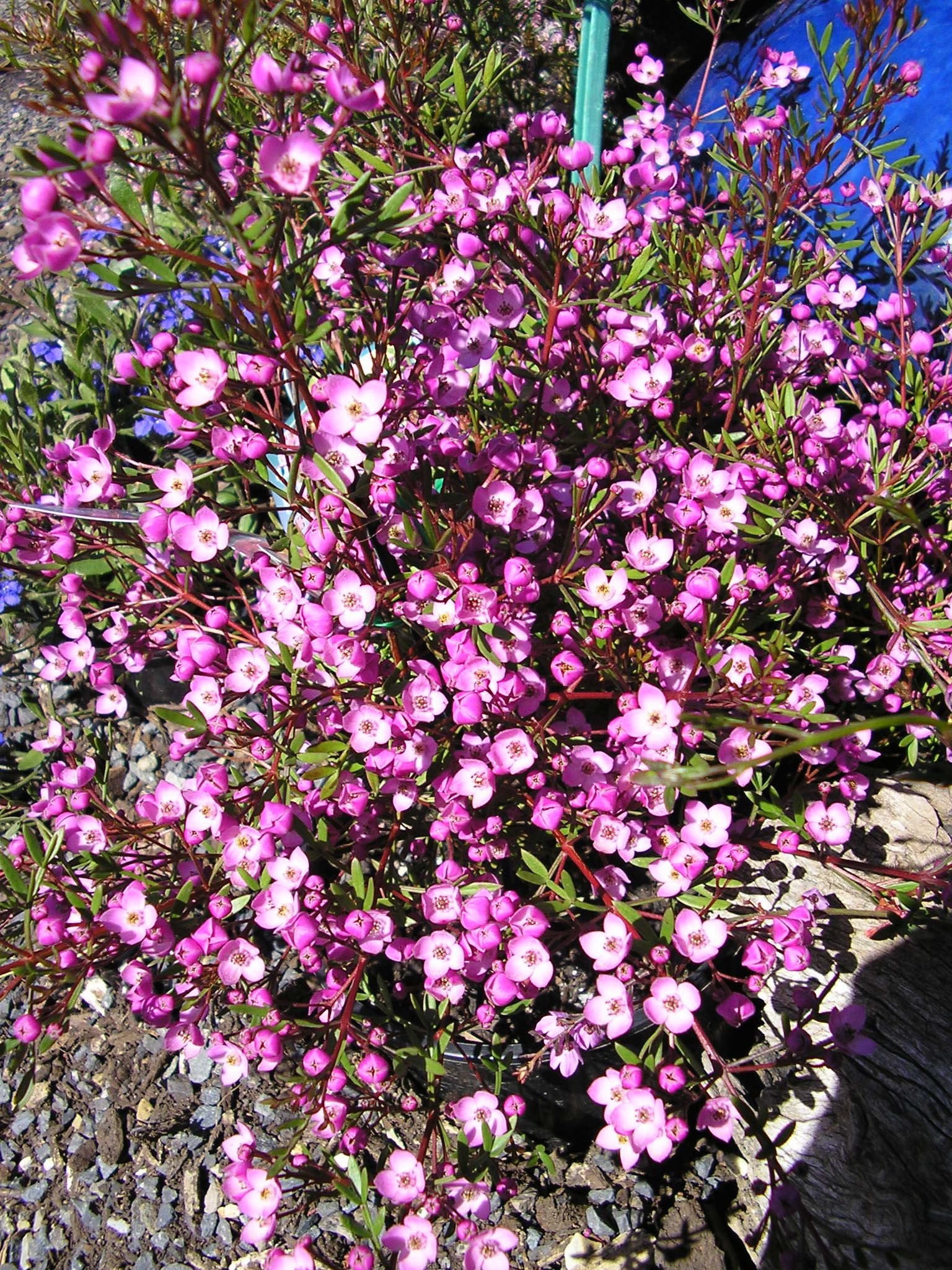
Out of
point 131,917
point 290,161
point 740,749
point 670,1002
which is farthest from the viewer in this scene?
point 740,749

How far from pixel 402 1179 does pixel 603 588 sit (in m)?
1.11

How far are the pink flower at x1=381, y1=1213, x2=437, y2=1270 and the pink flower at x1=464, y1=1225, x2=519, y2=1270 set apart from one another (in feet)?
0.24

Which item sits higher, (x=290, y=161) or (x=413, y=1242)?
(x=290, y=161)

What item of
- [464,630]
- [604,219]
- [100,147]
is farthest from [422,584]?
[604,219]

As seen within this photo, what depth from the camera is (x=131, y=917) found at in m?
1.68

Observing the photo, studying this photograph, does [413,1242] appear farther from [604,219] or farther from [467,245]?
[604,219]

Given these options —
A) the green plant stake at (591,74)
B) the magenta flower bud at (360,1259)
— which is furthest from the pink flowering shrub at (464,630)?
the green plant stake at (591,74)

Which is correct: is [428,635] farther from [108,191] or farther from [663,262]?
[663,262]

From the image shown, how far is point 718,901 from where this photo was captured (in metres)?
1.83

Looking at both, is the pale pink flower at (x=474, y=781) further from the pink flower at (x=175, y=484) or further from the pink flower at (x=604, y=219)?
the pink flower at (x=604, y=219)

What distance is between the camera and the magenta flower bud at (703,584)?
1.75 meters

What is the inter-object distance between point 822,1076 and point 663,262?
76.6 inches

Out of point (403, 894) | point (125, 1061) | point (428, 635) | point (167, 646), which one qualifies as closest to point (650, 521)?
point (428, 635)

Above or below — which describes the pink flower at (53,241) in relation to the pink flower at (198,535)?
above
